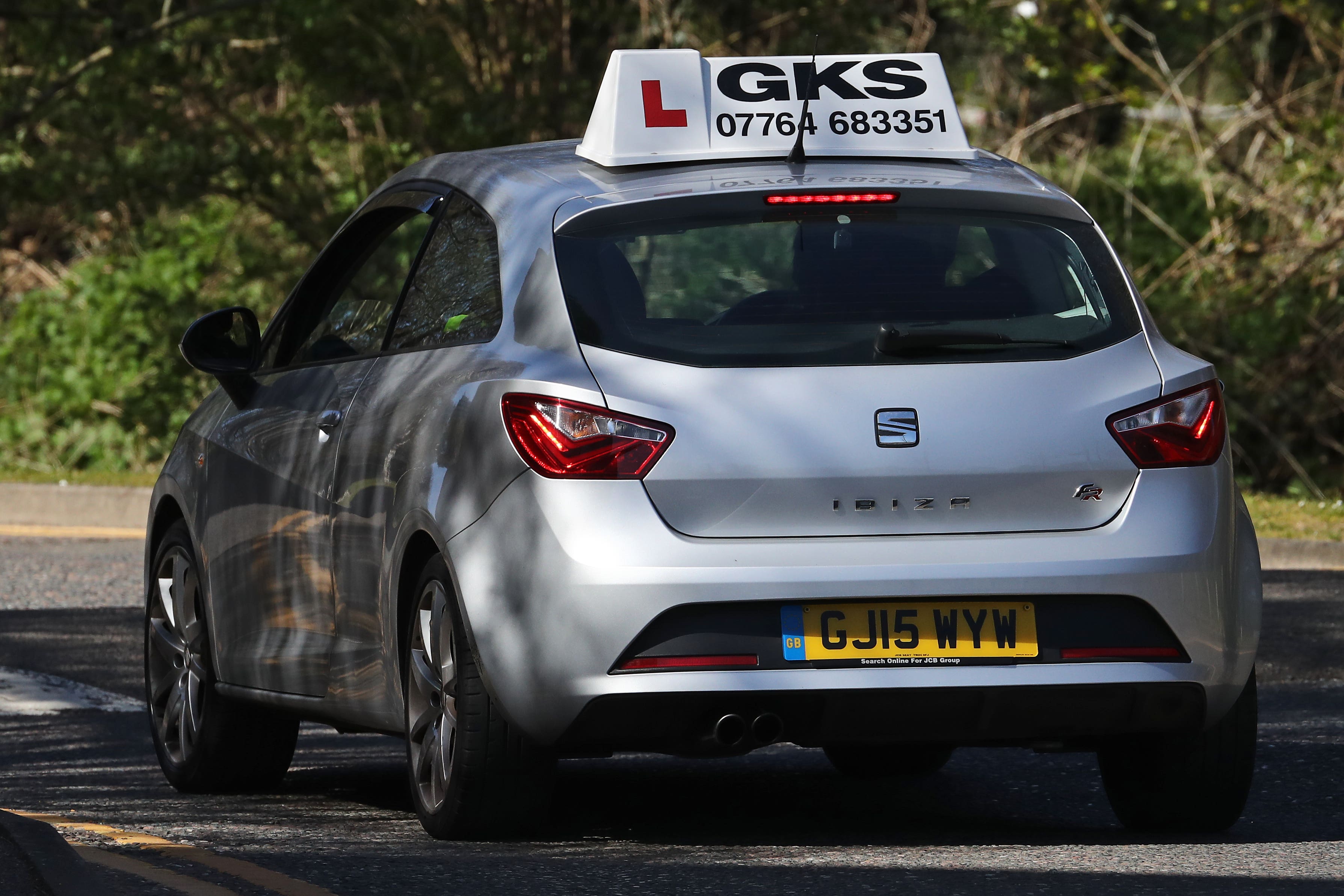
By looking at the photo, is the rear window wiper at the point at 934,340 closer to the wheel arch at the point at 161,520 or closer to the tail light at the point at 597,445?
the tail light at the point at 597,445

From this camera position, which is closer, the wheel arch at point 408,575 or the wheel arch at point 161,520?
the wheel arch at point 408,575

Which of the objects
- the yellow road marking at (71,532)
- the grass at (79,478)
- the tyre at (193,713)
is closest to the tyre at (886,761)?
the tyre at (193,713)

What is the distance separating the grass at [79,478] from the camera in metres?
18.0

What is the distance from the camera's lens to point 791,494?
15.7 feet

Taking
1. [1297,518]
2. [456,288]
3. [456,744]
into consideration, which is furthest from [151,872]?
[1297,518]

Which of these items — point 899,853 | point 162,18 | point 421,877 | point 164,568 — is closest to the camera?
point 421,877

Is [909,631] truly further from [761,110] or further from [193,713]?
[193,713]

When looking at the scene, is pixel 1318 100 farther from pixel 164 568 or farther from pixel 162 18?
pixel 164 568

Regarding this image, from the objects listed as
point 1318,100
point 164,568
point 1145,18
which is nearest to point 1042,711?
point 164,568

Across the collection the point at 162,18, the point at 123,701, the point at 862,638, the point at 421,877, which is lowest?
the point at 162,18

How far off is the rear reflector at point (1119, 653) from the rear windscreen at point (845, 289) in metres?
0.65

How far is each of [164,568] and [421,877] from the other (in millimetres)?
2515

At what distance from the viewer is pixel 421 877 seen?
4.71 m

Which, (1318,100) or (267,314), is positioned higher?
(1318,100)
